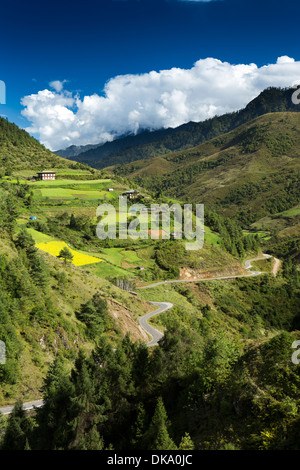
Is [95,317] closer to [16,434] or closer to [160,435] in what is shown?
[16,434]

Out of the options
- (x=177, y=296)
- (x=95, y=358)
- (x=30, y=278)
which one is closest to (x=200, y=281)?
(x=177, y=296)

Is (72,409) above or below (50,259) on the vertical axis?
below

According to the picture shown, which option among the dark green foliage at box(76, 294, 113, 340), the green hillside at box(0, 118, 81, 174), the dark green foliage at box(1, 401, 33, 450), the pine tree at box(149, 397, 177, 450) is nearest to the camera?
the pine tree at box(149, 397, 177, 450)

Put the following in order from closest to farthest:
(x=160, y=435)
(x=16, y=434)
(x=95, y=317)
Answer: (x=160, y=435) → (x=16, y=434) → (x=95, y=317)

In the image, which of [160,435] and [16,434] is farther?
[16,434]

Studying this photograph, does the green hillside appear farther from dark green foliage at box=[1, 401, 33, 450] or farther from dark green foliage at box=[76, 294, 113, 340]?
dark green foliage at box=[1, 401, 33, 450]

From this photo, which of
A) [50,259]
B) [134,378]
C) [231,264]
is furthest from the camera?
[231,264]

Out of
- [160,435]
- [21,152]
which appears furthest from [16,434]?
[21,152]

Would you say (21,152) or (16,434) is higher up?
(21,152)

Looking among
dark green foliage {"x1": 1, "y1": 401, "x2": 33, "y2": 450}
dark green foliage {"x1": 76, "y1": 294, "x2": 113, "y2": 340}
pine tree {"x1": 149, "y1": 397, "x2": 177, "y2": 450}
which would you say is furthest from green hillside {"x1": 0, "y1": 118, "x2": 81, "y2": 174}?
pine tree {"x1": 149, "y1": 397, "x2": 177, "y2": 450}

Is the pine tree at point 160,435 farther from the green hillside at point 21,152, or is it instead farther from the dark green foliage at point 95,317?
the green hillside at point 21,152
